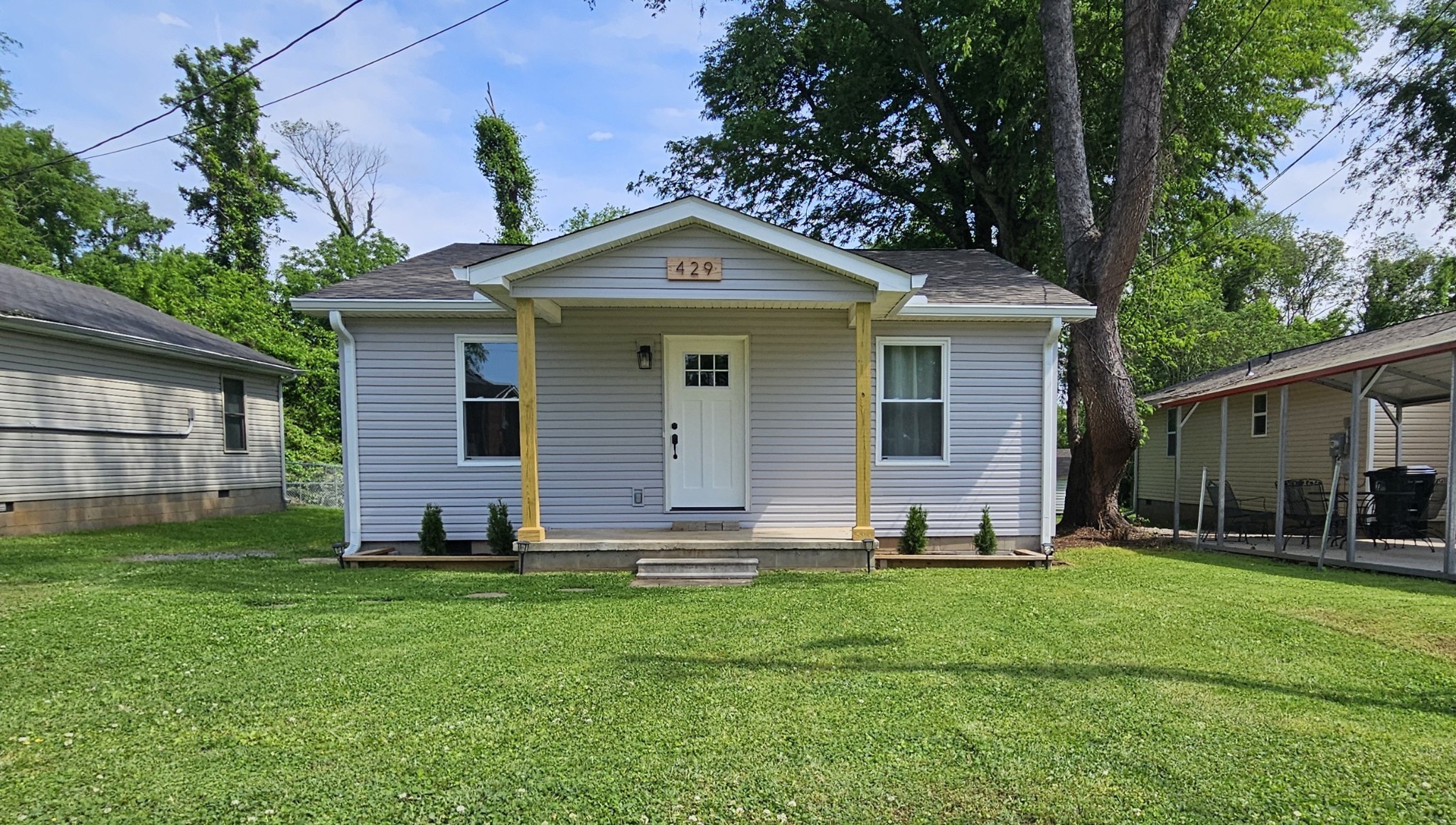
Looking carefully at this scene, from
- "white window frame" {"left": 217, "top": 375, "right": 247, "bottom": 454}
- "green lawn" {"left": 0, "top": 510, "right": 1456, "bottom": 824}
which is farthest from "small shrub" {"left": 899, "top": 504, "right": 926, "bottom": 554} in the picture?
"white window frame" {"left": 217, "top": 375, "right": 247, "bottom": 454}

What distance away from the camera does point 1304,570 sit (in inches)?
287

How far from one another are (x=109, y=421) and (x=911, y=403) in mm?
12869

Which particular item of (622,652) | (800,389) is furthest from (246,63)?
(622,652)

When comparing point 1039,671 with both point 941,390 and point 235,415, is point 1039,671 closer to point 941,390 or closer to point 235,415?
point 941,390

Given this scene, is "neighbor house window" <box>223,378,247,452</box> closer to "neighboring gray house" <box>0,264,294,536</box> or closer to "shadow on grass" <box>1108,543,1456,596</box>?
"neighboring gray house" <box>0,264,294,536</box>

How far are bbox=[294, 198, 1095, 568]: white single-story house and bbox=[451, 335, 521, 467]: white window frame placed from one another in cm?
2

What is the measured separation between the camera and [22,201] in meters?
22.9

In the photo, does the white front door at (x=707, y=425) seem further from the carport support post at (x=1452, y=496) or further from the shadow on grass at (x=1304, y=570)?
the carport support post at (x=1452, y=496)

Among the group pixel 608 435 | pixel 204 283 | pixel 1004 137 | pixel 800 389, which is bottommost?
pixel 608 435

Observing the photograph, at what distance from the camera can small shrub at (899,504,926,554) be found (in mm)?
7410

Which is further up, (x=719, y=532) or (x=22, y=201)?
(x=22, y=201)

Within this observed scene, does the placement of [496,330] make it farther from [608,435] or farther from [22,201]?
[22,201]

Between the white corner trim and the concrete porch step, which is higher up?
the white corner trim

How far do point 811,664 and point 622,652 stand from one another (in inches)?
45.7
